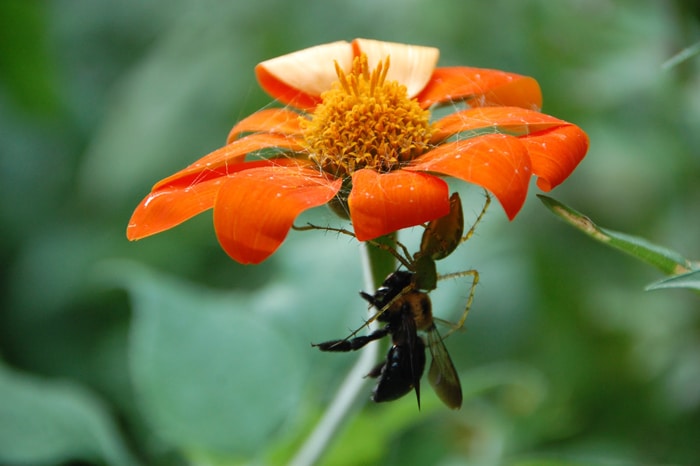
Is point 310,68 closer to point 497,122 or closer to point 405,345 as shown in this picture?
point 497,122

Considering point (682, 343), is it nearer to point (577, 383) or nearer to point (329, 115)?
point (577, 383)

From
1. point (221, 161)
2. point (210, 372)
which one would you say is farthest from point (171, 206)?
point (210, 372)

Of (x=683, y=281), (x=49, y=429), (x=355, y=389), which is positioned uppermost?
(x=683, y=281)

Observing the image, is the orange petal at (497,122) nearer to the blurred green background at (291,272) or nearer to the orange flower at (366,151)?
the orange flower at (366,151)

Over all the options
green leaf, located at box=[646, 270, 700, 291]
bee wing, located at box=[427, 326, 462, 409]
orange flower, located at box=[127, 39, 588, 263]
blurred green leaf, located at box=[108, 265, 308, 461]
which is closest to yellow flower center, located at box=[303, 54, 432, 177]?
orange flower, located at box=[127, 39, 588, 263]

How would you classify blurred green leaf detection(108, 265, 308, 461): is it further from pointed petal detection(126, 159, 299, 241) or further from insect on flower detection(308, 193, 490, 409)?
pointed petal detection(126, 159, 299, 241)

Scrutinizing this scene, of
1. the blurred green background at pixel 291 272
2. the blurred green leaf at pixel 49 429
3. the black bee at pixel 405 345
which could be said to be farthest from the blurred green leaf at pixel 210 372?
the black bee at pixel 405 345
